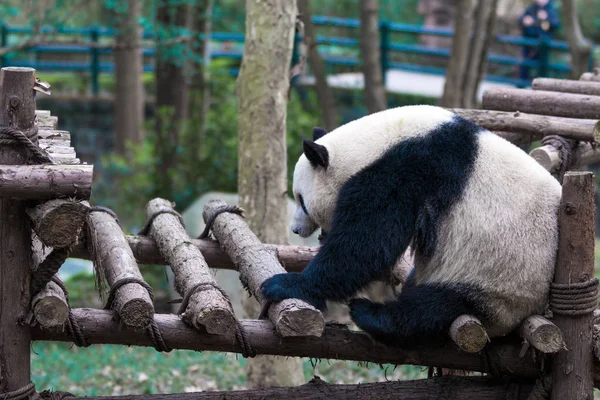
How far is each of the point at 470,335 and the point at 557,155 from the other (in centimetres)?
163

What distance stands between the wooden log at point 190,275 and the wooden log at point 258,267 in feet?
0.58

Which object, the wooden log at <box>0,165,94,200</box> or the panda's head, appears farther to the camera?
the panda's head

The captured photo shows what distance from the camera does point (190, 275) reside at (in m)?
3.28

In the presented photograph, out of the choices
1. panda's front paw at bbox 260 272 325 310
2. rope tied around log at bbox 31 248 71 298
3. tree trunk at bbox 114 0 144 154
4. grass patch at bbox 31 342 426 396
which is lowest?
grass patch at bbox 31 342 426 396

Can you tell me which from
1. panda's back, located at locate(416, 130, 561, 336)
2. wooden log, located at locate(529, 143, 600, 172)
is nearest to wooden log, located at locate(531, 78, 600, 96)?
wooden log, located at locate(529, 143, 600, 172)

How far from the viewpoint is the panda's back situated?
306cm

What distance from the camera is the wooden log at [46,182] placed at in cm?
261

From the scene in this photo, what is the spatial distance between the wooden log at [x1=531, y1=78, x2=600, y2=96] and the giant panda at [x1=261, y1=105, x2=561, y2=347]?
166 centimetres

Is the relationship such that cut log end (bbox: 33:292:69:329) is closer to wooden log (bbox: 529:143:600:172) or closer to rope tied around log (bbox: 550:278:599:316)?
rope tied around log (bbox: 550:278:599:316)

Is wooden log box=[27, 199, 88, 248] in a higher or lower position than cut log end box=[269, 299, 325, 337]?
higher

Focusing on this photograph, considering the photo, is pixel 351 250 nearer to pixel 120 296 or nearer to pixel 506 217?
pixel 506 217

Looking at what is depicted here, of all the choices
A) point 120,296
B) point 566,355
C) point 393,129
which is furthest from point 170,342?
point 566,355

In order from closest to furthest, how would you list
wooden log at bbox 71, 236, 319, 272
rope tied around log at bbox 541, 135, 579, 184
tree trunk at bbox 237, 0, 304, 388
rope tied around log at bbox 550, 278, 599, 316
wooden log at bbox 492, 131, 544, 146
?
rope tied around log at bbox 550, 278, 599, 316
wooden log at bbox 71, 236, 319, 272
rope tied around log at bbox 541, 135, 579, 184
wooden log at bbox 492, 131, 544, 146
tree trunk at bbox 237, 0, 304, 388

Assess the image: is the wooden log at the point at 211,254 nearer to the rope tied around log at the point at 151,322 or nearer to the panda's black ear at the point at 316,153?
the panda's black ear at the point at 316,153
